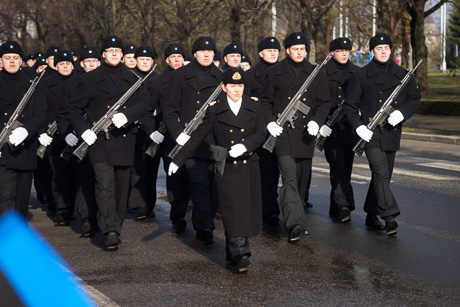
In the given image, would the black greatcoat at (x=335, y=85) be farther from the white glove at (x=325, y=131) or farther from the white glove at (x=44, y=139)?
the white glove at (x=44, y=139)

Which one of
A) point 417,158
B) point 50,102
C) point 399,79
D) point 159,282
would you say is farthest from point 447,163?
point 159,282

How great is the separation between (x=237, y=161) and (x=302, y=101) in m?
1.73

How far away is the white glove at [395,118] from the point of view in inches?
336

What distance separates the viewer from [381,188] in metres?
8.69

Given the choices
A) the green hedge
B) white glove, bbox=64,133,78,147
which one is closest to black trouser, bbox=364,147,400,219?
white glove, bbox=64,133,78,147

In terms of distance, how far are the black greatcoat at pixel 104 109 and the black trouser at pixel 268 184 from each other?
1723 mm

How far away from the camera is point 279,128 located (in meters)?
8.31

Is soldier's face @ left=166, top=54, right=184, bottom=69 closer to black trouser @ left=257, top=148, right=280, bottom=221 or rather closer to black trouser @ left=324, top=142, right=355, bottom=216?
black trouser @ left=257, top=148, right=280, bottom=221

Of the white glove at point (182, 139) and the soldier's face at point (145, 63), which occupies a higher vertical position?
the soldier's face at point (145, 63)

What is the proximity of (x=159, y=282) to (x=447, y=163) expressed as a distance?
29.5ft

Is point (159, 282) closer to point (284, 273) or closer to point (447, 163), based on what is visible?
point (284, 273)

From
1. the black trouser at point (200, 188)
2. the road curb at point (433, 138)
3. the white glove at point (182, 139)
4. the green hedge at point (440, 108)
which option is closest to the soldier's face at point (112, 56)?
the white glove at point (182, 139)

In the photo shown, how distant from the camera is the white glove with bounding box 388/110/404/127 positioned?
8.52m

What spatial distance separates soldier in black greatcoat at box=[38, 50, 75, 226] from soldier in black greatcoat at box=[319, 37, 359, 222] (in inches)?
119
